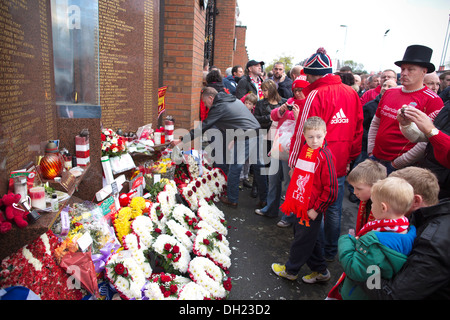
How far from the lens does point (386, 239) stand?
1.73m

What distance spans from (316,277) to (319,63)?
2.18m

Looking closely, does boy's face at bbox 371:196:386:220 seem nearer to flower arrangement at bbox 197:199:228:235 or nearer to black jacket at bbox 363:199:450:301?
black jacket at bbox 363:199:450:301

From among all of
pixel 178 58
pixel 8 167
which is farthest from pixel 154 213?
pixel 178 58

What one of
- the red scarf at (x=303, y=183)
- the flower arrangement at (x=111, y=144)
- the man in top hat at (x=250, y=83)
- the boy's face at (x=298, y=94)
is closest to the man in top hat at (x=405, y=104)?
the boy's face at (x=298, y=94)

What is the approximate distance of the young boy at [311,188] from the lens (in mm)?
2674

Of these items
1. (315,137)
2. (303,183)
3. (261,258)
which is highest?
(315,137)

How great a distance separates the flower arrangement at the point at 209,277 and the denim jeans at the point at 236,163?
2.20m

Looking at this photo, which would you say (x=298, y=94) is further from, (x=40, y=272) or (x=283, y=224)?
(x=40, y=272)

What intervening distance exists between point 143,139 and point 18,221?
293cm

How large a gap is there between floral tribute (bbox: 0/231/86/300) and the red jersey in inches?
134

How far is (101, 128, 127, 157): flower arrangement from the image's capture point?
3.51m

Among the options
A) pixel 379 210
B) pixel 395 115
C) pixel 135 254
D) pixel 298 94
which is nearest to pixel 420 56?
pixel 395 115

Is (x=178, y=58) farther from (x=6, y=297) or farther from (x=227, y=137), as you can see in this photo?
(x=6, y=297)
